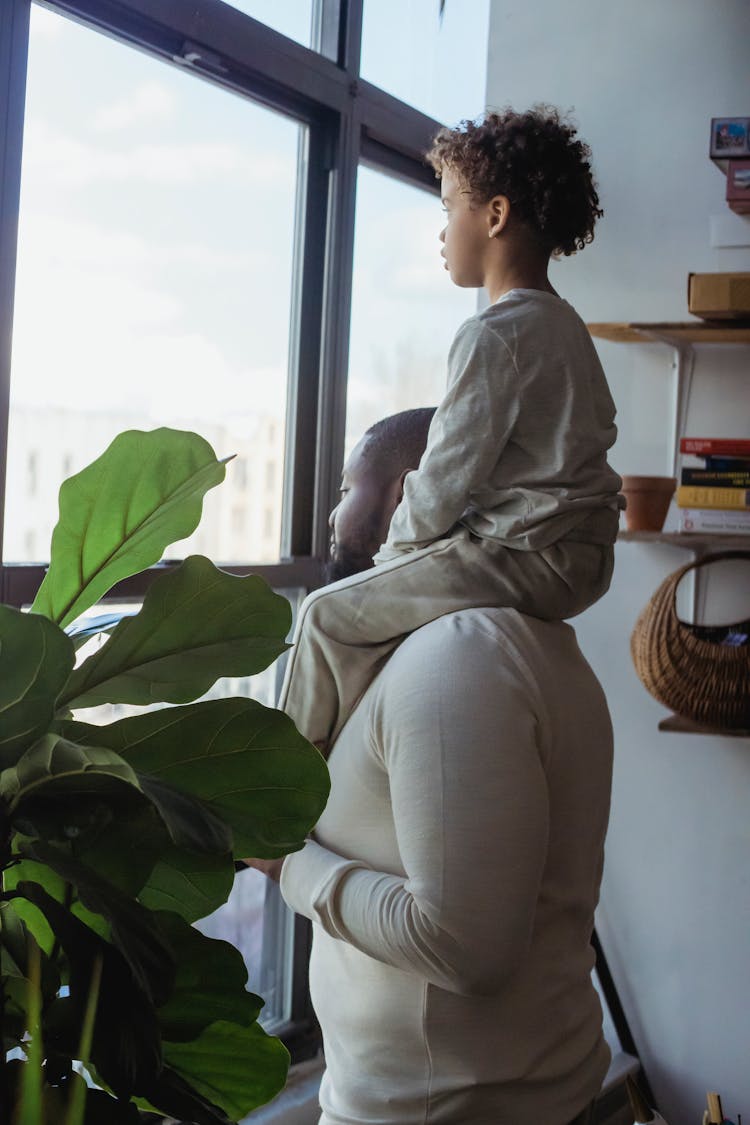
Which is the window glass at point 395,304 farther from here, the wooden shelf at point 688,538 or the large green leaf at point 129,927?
the large green leaf at point 129,927

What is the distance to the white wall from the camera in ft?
8.27

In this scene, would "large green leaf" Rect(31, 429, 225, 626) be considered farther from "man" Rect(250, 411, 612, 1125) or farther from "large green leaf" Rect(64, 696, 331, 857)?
"man" Rect(250, 411, 612, 1125)

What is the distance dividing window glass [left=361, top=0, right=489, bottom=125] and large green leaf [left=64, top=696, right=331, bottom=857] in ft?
7.12

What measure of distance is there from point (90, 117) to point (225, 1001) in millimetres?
1632

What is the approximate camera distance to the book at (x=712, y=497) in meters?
2.37

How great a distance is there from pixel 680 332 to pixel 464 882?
173 cm

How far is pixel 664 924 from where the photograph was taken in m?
2.57

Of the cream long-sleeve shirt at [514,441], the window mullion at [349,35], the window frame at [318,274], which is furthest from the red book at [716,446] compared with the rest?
the cream long-sleeve shirt at [514,441]

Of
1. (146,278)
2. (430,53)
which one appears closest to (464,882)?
(146,278)

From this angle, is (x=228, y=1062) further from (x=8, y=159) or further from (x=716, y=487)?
(x=716, y=487)

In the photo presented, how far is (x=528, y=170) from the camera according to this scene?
1283 mm

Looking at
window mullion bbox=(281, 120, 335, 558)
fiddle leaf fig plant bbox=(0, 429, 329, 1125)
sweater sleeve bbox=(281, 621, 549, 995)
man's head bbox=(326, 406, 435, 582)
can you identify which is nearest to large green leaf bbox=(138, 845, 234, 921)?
fiddle leaf fig plant bbox=(0, 429, 329, 1125)

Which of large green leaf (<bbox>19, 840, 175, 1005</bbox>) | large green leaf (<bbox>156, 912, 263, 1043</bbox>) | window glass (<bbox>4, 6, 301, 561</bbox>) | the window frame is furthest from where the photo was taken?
the window frame

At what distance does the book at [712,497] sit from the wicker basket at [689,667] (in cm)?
12
